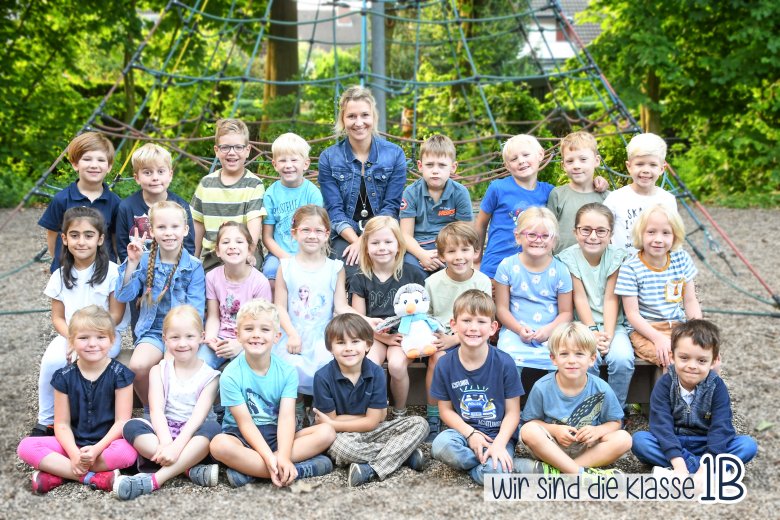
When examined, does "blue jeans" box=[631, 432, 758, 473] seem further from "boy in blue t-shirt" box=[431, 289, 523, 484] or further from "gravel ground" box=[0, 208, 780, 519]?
"boy in blue t-shirt" box=[431, 289, 523, 484]

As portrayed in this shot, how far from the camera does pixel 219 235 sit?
12.3 ft

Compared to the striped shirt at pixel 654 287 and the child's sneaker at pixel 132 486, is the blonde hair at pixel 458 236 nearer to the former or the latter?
the striped shirt at pixel 654 287

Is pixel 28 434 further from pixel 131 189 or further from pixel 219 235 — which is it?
pixel 131 189

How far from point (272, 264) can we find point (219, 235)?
43cm

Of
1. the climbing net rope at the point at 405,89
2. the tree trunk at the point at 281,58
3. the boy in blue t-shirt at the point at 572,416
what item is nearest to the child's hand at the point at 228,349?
the boy in blue t-shirt at the point at 572,416

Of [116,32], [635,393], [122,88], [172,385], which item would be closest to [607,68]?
[116,32]

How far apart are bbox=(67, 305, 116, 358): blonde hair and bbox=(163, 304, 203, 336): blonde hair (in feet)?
0.69

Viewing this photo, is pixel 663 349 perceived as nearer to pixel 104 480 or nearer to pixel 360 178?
pixel 360 178

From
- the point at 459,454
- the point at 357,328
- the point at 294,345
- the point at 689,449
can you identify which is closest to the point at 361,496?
the point at 459,454

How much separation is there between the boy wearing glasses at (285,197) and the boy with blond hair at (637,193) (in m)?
1.42

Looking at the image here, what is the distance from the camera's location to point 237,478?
3232mm

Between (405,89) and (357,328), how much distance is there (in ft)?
16.5

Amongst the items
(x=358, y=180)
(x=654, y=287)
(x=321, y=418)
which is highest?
(x=358, y=180)

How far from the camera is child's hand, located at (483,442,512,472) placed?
3197 mm
